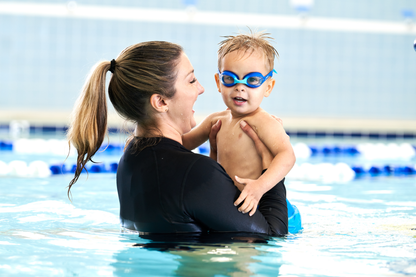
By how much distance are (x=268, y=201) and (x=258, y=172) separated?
259 millimetres

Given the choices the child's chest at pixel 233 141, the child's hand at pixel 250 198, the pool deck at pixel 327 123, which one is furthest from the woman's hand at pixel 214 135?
the pool deck at pixel 327 123

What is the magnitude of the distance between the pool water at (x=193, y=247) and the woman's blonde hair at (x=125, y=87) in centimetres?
43

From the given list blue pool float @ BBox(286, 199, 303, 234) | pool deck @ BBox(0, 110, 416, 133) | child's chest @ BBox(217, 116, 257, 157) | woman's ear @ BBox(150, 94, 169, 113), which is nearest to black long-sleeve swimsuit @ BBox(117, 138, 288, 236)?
woman's ear @ BBox(150, 94, 169, 113)

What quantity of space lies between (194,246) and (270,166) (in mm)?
557

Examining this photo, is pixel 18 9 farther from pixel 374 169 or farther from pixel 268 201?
pixel 268 201

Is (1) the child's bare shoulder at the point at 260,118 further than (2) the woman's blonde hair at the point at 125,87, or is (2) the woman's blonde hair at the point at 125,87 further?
(1) the child's bare shoulder at the point at 260,118

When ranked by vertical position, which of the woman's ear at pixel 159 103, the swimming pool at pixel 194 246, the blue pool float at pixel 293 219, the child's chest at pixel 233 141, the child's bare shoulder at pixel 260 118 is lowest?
the swimming pool at pixel 194 246

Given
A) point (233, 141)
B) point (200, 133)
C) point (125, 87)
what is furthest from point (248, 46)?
point (125, 87)

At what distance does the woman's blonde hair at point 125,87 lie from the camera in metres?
2.01

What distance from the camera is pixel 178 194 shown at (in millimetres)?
1903

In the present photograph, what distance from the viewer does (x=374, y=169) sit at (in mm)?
5957

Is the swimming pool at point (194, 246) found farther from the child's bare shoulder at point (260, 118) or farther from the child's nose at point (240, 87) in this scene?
the child's nose at point (240, 87)

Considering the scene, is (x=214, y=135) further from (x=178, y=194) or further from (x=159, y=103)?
(x=178, y=194)

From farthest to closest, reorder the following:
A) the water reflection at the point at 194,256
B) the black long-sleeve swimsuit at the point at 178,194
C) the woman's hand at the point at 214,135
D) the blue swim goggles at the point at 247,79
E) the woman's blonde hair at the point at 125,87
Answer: the woman's hand at the point at 214,135, the blue swim goggles at the point at 247,79, the woman's blonde hair at the point at 125,87, the black long-sleeve swimsuit at the point at 178,194, the water reflection at the point at 194,256
